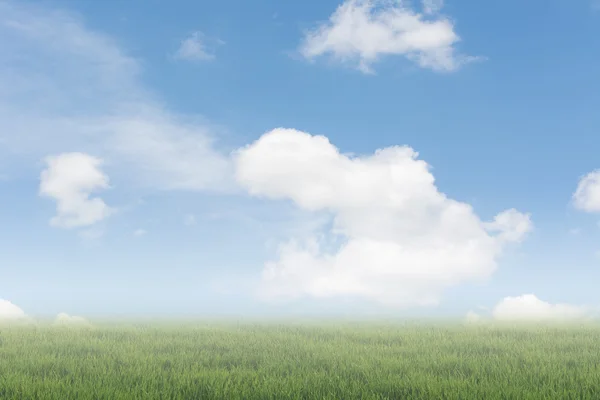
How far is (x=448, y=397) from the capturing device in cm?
880

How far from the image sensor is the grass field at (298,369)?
934cm

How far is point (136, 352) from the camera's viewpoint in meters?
15.3

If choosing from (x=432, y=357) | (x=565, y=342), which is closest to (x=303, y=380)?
(x=432, y=357)

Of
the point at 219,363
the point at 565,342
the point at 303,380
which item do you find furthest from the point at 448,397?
the point at 565,342

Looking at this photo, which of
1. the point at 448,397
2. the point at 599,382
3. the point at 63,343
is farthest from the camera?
the point at 63,343

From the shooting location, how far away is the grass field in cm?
934

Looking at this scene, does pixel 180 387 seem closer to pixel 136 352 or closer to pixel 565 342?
pixel 136 352

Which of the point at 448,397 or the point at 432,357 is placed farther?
the point at 432,357

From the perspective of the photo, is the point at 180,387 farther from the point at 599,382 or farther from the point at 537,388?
the point at 599,382

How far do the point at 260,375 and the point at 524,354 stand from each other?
7.86 m

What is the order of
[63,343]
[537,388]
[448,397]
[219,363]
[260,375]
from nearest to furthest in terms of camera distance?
1. [448,397]
2. [537,388]
3. [260,375]
4. [219,363]
5. [63,343]

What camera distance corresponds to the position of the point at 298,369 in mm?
12125

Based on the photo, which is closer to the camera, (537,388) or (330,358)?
(537,388)

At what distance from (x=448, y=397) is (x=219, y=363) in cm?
668
